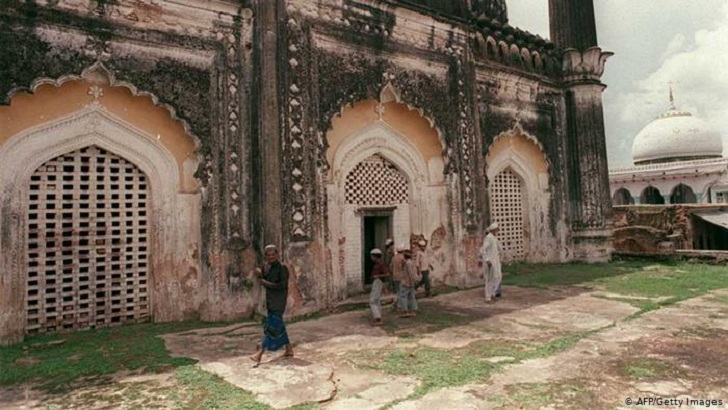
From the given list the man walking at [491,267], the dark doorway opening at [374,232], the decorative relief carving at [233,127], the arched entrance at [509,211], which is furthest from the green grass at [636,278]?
the decorative relief carving at [233,127]

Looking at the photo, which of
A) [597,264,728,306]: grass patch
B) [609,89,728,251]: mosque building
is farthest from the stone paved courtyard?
[609,89,728,251]: mosque building

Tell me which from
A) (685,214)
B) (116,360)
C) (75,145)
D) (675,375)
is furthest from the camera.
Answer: (685,214)

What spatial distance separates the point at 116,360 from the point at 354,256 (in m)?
4.63

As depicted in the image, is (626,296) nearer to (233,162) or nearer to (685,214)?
(233,162)

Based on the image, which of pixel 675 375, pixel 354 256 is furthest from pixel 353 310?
pixel 675 375

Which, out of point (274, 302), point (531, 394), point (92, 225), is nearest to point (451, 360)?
point (531, 394)

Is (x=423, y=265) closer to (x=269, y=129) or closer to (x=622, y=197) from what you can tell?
(x=269, y=129)

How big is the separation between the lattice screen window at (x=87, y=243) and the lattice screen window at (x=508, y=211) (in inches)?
338

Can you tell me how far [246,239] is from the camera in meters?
7.10

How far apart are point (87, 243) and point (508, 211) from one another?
9.89m

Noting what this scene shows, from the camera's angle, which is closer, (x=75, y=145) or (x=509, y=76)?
(x=75, y=145)

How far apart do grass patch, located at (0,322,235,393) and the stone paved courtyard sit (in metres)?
0.23

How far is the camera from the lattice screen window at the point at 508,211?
12.2 meters

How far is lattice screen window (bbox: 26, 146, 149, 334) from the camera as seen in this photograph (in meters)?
6.05
